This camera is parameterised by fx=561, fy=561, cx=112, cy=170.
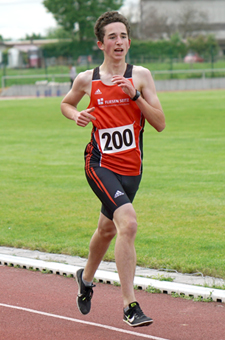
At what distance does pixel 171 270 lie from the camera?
5.54 metres

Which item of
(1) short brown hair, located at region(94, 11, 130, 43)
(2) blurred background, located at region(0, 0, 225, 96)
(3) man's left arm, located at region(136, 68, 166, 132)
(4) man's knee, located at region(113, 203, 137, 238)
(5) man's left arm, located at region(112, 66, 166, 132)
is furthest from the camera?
(2) blurred background, located at region(0, 0, 225, 96)

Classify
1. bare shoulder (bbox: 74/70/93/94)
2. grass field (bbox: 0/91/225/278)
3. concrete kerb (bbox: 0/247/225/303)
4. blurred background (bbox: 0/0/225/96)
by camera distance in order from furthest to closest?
blurred background (bbox: 0/0/225/96)
grass field (bbox: 0/91/225/278)
concrete kerb (bbox: 0/247/225/303)
bare shoulder (bbox: 74/70/93/94)

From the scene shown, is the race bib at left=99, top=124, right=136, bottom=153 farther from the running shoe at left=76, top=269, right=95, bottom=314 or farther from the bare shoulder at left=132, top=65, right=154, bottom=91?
the running shoe at left=76, top=269, right=95, bottom=314

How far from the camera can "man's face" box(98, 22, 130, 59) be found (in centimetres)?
434

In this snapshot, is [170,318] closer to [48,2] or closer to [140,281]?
[140,281]

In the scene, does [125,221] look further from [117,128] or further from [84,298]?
[84,298]

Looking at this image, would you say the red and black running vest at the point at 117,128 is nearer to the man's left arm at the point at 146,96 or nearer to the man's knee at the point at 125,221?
the man's left arm at the point at 146,96

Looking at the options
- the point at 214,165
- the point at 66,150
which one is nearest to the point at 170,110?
the point at 66,150

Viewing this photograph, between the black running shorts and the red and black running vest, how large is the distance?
0.16ft

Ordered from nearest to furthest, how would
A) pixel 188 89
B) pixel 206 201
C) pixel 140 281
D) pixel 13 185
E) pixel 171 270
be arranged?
pixel 140 281, pixel 171 270, pixel 206 201, pixel 13 185, pixel 188 89

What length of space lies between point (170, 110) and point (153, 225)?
62.8 ft

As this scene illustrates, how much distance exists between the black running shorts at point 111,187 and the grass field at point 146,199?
1.51 meters

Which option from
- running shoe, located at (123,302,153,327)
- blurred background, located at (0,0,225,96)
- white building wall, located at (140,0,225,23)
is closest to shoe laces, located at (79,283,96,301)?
running shoe, located at (123,302,153,327)

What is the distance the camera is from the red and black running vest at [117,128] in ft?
14.3
